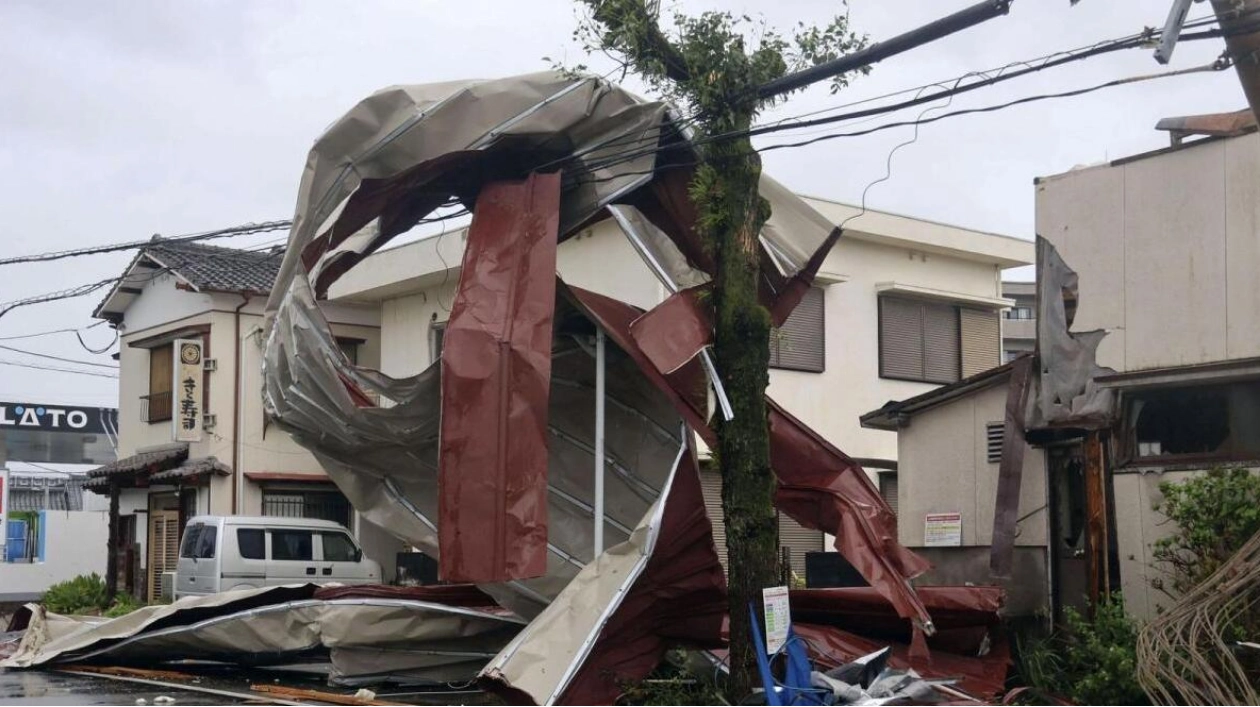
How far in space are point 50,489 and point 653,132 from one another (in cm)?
4731

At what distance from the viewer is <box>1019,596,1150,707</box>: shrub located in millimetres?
11164

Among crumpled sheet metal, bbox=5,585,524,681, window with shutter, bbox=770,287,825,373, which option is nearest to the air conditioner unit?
crumpled sheet metal, bbox=5,585,524,681

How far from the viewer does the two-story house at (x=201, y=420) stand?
92.2ft

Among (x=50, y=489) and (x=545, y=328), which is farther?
(x=50, y=489)

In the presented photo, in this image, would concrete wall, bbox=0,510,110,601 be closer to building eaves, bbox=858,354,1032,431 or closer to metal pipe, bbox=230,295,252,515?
metal pipe, bbox=230,295,252,515

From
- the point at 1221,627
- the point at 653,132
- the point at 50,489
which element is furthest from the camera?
the point at 50,489

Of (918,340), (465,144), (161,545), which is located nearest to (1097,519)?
(465,144)

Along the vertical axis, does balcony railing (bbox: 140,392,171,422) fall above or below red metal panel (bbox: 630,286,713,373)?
above

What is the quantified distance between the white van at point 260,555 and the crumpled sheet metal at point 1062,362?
12.9 m

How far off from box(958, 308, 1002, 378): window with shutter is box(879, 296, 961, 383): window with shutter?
0.49ft

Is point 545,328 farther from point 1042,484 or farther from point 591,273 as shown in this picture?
point 591,273

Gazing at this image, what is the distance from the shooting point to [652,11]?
36.2ft

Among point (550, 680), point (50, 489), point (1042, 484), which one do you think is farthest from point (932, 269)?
point (50, 489)

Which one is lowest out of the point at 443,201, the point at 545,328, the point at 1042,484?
the point at 1042,484
